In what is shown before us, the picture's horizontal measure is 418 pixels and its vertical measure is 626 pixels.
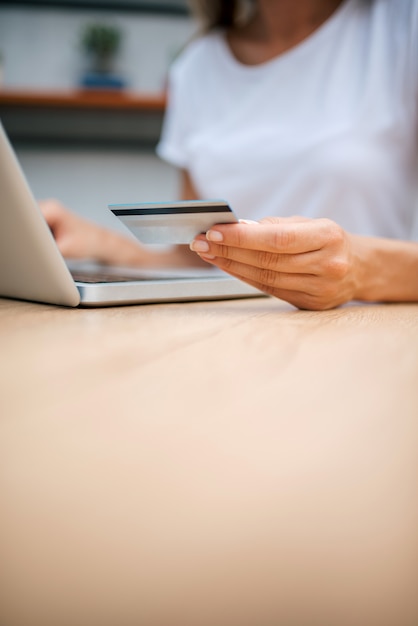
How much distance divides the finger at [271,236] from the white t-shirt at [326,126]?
55 cm

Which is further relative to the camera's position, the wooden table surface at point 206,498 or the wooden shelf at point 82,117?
the wooden shelf at point 82,117

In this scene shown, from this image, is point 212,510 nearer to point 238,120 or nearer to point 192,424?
point 192,424

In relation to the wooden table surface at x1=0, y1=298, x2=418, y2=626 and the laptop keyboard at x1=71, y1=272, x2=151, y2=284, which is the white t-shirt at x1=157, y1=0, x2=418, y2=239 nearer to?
the laptop keyboard at x1=71, y1=272, x2=151, y2=284

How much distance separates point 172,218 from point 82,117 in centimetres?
164

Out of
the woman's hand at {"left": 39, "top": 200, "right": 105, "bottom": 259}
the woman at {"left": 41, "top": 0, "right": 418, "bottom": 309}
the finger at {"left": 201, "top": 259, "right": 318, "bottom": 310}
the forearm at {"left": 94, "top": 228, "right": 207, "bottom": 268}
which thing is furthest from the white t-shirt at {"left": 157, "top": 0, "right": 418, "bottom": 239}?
the finger at {"left": 201, "top": 259, "right": 318, "bottom": 310}

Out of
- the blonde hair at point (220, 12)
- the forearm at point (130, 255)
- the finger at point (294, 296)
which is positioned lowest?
the forearm at point (130, 255)

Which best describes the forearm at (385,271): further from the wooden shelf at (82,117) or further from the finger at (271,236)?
the wooden shelf at (82,117)

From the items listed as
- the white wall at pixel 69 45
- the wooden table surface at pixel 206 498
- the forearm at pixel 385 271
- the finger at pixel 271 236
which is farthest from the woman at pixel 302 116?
the white wall at pixel 69 45

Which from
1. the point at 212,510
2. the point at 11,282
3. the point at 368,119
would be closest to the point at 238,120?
the point at 368,119

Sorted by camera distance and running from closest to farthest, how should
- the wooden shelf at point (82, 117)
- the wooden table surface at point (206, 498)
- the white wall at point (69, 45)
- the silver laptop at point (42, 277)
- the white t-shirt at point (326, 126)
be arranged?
the wooden table surface at point (206, 498), the silver laptop at point (42, 277), the white t-shirt at point (326, 126), the wooden shelf at point (82, 117), the white wall at point (69, 45)

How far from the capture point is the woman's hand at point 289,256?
360mm

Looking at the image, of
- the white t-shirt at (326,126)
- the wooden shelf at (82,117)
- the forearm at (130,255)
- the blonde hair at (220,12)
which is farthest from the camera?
the wooden shelf at (82,117)

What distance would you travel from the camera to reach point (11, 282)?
415mm

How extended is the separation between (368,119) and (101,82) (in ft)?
3.80
